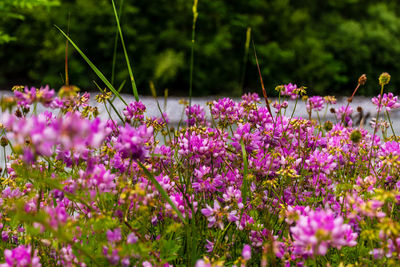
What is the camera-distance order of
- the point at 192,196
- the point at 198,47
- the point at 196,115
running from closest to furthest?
1. the point at 192,196
2. the point at 196,115
3. the point at 198,47

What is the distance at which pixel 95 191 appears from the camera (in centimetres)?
125

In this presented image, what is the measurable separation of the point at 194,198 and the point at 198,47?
659 cm

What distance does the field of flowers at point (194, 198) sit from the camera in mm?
1112

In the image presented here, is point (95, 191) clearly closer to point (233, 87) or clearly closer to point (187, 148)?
point (187, 148)

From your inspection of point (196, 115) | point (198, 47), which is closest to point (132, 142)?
point (196, 115)

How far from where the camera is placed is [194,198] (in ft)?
5.70

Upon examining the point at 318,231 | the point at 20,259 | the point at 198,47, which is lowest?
the point at 20,259

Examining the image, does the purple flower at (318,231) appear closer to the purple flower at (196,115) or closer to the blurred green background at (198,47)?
the purple flower at (196,115)

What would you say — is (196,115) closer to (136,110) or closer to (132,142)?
(136,110)

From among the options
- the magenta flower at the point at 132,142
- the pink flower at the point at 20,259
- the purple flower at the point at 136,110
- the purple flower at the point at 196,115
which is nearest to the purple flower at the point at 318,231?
the magenta flower at the point at 132,142

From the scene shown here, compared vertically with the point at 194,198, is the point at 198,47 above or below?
above

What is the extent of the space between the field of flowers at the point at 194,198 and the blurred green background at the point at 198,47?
234 inches

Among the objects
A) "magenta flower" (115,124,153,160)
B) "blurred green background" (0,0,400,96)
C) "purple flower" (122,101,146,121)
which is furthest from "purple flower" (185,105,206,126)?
"blurred green background" (0,0,400,96)

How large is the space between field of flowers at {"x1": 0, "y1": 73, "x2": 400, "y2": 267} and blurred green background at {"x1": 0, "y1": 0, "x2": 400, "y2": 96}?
5.93 m
